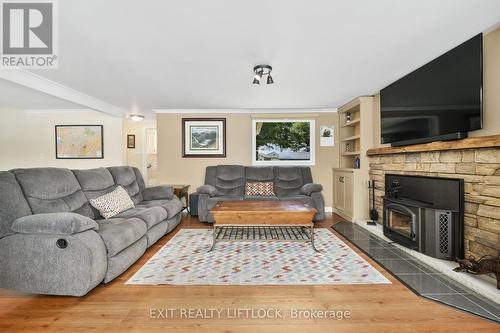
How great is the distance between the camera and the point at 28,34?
222cm

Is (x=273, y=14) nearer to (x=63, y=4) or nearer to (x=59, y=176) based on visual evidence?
(x=63, y=4)

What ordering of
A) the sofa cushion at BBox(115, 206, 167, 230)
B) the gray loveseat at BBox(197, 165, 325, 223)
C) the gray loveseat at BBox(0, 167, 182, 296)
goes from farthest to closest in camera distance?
the gray loveseat at BBox(197, 165, 325, 223), the sofa cushion at BBox(115, 206, 167, 230), the gray loveseat at BBox(0, 167, 182, 296)

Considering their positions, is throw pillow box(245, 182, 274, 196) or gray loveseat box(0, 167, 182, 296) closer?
gray loveseat box(0, 167, 182, 296)

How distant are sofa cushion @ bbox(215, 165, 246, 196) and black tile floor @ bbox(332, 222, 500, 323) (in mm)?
2219

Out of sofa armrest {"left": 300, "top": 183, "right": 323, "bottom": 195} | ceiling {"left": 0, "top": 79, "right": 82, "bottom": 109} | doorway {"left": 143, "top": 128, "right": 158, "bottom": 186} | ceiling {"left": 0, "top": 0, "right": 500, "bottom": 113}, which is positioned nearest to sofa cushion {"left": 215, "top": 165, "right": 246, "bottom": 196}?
A: sofa armrest {"left": 300, "top": 183, "right": 323, "bottom": 195}

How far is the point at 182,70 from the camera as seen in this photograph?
3.03 m

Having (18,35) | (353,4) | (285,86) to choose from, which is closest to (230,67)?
(285,86)

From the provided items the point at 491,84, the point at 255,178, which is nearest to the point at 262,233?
the point at 255,178

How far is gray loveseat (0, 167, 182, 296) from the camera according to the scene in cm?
191

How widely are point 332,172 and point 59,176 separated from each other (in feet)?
15.4

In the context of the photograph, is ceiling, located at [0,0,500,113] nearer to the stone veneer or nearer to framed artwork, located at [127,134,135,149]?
the stone veneer

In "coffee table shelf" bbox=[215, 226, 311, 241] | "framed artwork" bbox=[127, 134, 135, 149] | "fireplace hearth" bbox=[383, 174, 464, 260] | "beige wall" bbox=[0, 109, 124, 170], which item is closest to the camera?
"fireplace hearth" bbox=[383, 174, 464, 260]

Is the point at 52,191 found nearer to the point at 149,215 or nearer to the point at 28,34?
the point at 149,215

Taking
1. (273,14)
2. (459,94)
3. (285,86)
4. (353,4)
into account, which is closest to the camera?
(353,4)
